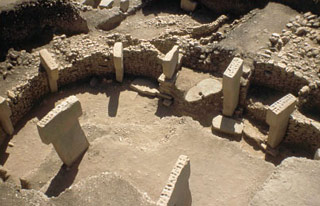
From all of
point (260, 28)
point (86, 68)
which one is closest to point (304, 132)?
point (260, 28)

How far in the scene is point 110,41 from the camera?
42.4 ft

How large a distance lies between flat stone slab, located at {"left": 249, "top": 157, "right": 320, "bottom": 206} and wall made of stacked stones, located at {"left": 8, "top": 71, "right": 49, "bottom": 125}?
7477 millimetres

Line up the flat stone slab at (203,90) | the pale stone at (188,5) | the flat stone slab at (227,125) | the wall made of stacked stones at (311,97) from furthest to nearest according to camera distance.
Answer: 1. the pale stone at (188,5)
2. the flat stone slab at (203,90)
3. the flat stone slab at (227,125)
4. the wall made of stacked stones at (311,97)

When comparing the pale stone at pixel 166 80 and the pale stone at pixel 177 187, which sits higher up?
the pale stone at pixel 177 187

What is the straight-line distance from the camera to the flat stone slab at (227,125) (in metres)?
10.8

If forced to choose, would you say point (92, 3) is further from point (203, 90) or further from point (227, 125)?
point (227, 125)

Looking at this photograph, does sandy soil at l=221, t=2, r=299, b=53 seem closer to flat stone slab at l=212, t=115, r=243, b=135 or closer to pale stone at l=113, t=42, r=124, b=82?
flat stone slab at l=212, t=115, r=243, b=135

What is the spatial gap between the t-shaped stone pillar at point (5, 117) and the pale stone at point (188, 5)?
300 inches

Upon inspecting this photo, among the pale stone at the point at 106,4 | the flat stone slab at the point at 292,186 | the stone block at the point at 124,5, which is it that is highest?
the flat stone slab at the point at 292,186

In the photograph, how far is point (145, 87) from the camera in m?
12.6

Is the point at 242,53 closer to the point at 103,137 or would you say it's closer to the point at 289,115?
the point at 289,115

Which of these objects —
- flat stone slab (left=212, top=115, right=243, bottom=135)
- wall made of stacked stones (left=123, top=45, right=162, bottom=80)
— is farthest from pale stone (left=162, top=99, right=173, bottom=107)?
flat stone slab (left=212, top=115, right=243, bottom=135)

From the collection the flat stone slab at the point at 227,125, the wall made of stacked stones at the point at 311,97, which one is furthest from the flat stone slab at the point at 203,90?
the wall made of stacked stones at the point at 311,97

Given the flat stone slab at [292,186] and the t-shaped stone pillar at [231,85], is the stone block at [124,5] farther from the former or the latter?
the flat stone slab at [292,186]
